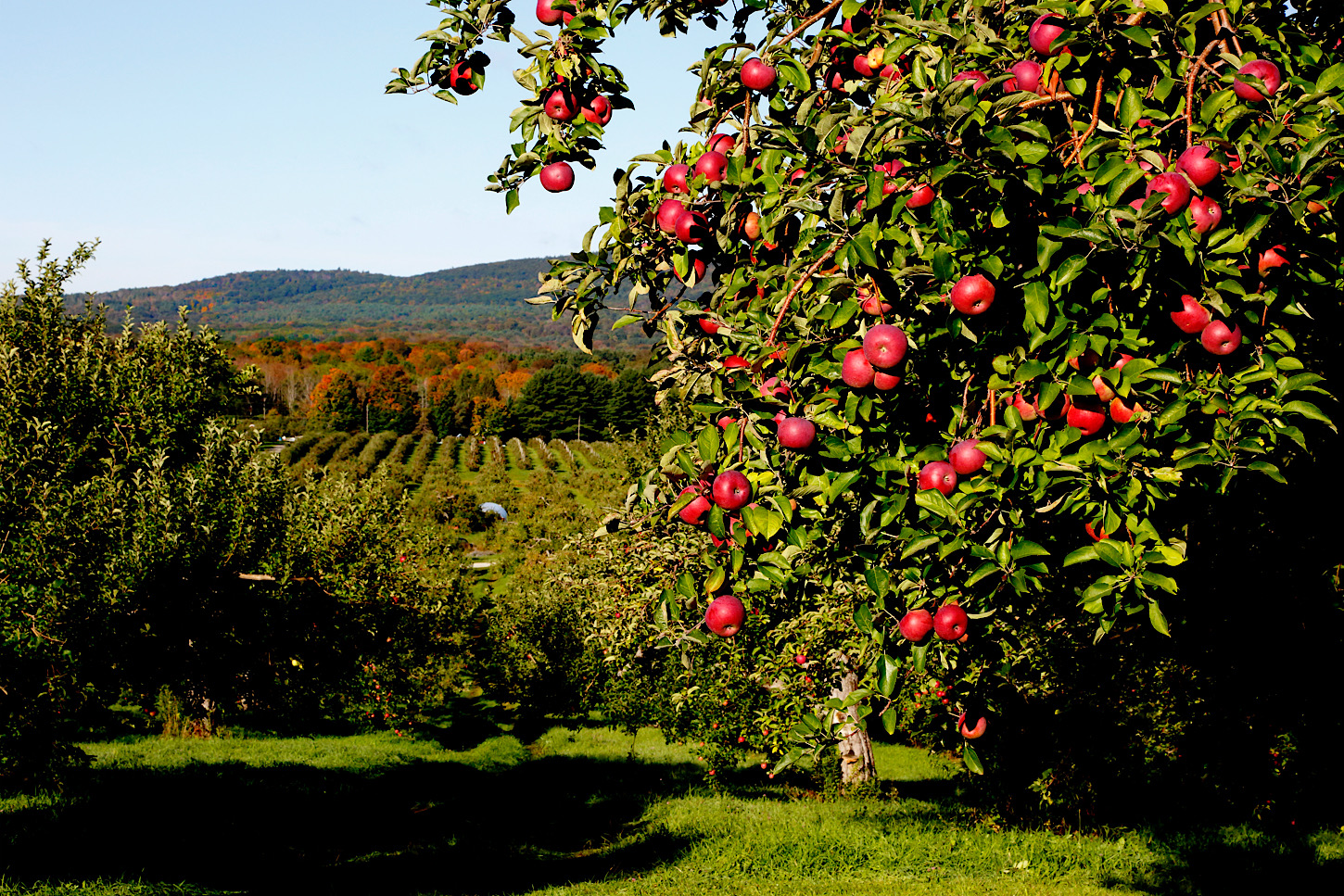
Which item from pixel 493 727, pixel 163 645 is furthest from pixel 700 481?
pixel 493 727

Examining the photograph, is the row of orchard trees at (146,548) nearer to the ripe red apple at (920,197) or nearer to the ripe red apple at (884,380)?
the ripe red apple at (884,380)

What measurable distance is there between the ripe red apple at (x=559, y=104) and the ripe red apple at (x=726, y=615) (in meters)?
2.20

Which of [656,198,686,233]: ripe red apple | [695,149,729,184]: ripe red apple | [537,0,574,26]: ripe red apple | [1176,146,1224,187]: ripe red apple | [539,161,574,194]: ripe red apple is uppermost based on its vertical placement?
[537,0,574,26]: ripe red apple

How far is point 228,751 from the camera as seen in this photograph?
19453 mm

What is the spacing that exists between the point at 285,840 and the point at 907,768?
52.1 ft

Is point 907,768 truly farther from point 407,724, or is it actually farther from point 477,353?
point 477,353

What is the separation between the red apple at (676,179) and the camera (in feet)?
12.5

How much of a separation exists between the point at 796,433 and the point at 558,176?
1749 millimetres

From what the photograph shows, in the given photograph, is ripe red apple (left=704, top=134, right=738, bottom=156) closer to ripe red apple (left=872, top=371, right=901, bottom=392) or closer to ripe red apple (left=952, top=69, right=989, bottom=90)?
ripe red apple (left=952, top=69, right=989, bottom=90)

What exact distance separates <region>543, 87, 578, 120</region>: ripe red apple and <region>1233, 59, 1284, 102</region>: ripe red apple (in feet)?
8.29

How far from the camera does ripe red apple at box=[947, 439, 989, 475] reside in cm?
289

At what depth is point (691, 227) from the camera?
146 inches

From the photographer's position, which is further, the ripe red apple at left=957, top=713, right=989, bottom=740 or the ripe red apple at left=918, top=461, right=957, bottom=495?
the ripe red apple at left=957, top=713, right=989, bottom=740

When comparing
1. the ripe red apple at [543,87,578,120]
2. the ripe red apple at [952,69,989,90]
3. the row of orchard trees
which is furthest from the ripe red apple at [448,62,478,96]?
the row of orchard trees
